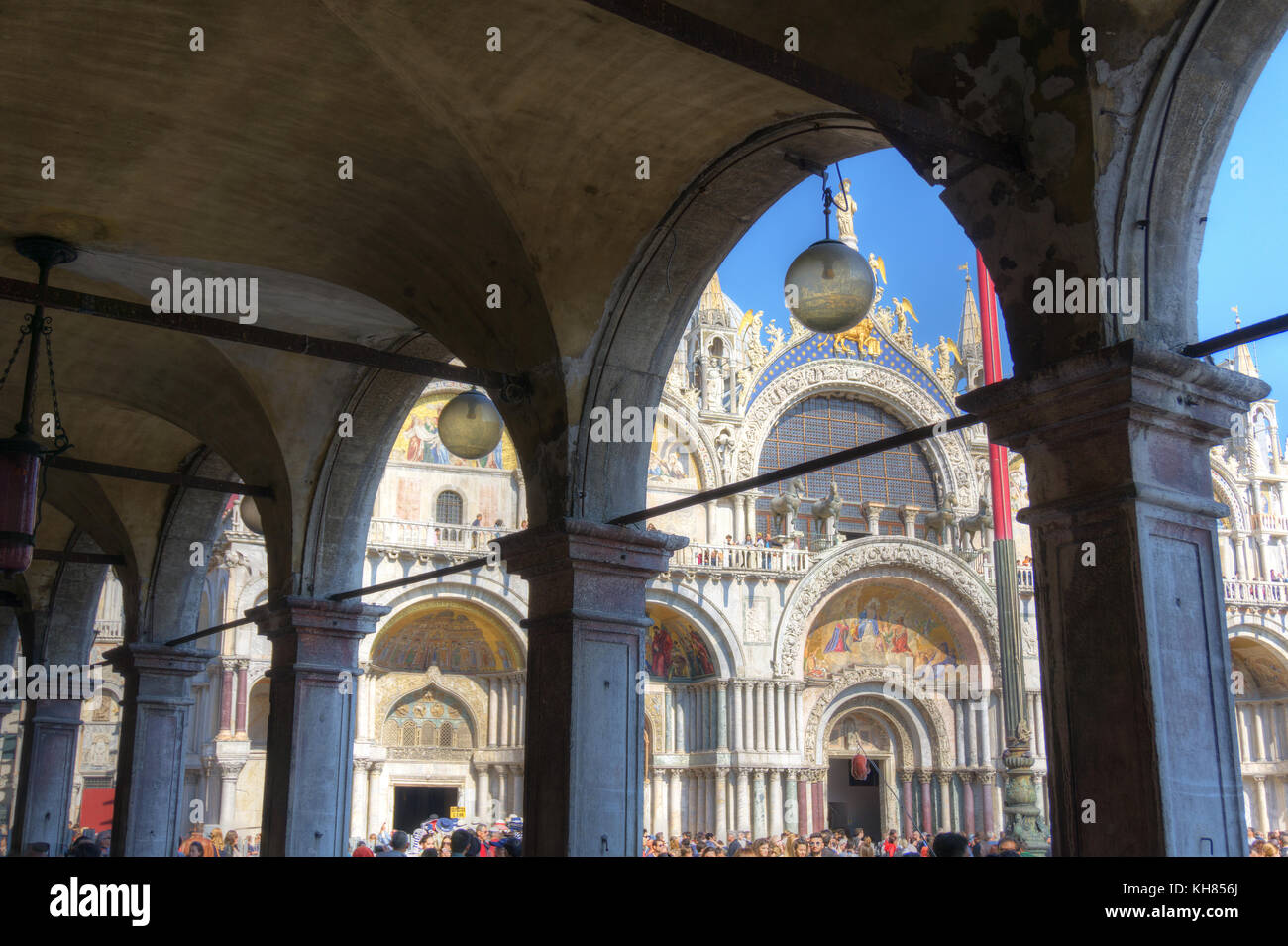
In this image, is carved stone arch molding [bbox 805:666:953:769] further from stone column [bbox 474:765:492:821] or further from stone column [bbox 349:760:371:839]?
stone column [bbox 349:760:371:839]

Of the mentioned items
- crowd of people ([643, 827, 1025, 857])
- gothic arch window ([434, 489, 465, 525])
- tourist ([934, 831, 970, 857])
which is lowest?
crowd of people ([643, 827, 1025, 857])

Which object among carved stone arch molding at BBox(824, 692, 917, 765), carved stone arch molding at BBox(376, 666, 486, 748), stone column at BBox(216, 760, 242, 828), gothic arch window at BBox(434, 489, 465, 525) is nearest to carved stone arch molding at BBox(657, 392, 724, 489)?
gothic arch window at BBox(434, 489, 465, 525)

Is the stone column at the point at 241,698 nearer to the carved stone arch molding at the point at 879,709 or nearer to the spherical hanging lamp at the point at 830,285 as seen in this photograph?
the carved stone arch molding at the point at 879,709

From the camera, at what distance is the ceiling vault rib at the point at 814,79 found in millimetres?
3660

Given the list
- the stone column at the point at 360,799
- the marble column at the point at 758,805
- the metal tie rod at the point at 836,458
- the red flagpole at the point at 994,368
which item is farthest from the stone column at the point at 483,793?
the metal tie rod at the point at 836,458

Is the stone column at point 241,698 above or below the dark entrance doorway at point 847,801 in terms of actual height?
above

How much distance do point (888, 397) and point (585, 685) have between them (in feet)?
74.1

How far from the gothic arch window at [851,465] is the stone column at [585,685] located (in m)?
20.1

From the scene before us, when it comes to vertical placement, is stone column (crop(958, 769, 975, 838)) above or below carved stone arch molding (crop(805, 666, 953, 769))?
below

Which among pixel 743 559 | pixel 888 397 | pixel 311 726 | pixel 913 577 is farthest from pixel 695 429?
pixel 311 726

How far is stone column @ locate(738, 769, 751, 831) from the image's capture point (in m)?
21.7

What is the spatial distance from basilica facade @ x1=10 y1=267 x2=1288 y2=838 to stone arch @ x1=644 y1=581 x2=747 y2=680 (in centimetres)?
4
